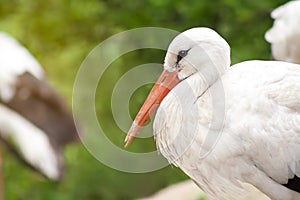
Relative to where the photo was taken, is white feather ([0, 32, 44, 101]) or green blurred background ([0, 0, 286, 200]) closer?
white feather ([0, 32, 44, 101])

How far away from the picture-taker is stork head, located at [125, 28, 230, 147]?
247 centimetres

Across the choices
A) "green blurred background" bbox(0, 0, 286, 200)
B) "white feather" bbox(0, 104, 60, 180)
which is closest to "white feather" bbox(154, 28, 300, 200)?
"white feather" bbox(0, 104, 60, 180)

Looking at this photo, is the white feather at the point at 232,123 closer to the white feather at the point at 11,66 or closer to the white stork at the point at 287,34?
the white stork at the point at 287,34

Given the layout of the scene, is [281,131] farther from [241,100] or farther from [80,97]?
[80,97]

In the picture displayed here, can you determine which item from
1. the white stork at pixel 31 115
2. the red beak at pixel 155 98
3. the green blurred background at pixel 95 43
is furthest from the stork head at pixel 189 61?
the green blurred background at pixel 95 43

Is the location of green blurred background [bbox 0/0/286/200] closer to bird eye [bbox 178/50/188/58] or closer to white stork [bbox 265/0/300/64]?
white stork [bbox 265/0/300/64]

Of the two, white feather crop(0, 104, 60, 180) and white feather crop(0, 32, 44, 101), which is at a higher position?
white feather crop(0, 32, 44, 101)

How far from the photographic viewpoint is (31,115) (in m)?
5.10

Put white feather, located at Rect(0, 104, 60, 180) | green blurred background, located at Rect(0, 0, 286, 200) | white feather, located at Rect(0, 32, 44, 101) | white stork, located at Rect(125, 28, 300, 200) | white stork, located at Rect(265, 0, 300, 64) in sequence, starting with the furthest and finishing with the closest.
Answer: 1. green blurred background, located at Rect(0, 0, 286, 200)
2. white feather, located at Rect(0, 104, 60, 180)
3. white feather, located at Rect(0, 32, 44, 101)
4. white stork, located at Rect(265, 0, 300, 64)
5. white stork, located at Rect(125, 28, 300, 200)

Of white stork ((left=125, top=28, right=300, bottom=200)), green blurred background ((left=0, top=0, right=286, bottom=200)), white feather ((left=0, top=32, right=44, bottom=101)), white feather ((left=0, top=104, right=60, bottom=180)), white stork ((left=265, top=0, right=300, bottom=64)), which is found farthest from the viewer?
green blurred background ((left=0, top=0, right=286, bottom=200))

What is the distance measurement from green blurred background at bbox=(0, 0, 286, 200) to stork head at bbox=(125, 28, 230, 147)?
3.29m

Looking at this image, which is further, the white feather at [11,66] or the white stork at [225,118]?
the white feather at [11,66]

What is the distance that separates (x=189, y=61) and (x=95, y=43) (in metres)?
4.19

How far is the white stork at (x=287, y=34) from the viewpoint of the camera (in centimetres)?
384
